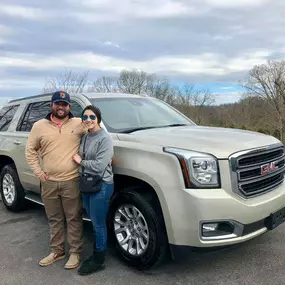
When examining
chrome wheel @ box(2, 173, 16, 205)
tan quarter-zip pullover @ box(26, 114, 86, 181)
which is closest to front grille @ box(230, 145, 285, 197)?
tan quarter-zip pullover @ box(26, 114, 86, 181)

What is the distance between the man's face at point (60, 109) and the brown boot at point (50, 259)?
1567 millimetres

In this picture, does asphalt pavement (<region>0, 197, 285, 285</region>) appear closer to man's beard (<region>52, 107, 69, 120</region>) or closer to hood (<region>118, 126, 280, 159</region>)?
hood (<region>118, 126, 280, 159</region>)

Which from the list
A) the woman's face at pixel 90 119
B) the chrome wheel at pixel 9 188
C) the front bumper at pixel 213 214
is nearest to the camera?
the front bumper at pixel 213 214

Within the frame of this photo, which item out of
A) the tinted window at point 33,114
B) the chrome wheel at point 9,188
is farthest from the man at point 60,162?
the chrome wheel at point 9,188

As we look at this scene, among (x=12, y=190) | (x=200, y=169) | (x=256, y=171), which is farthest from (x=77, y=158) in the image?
(x=12, y=190)

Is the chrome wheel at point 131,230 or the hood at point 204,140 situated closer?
the hood at point 204,140

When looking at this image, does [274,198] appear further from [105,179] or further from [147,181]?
[105,179]

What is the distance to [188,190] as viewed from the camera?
9.82ft

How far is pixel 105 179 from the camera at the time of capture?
334 cm

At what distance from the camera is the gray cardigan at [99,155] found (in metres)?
3.25

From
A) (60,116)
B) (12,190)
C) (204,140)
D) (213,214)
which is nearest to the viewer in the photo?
(213,214)

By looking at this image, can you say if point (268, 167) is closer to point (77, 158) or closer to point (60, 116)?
point (77, 158)

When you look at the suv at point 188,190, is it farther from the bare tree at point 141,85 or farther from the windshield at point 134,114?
the bare tree at point 141,85

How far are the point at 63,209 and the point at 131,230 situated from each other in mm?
796
